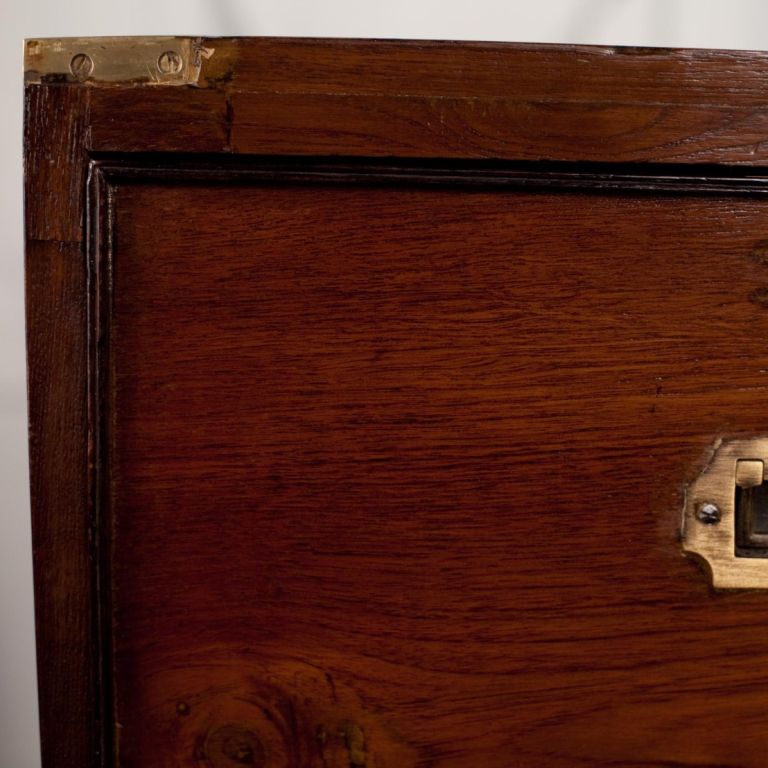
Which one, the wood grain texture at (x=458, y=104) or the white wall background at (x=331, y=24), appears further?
the white wall background at (x=331, y=24)

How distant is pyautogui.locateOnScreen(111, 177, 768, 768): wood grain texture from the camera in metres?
0.42

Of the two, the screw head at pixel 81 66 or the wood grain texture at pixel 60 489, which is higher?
the screw head at pixel 81 66

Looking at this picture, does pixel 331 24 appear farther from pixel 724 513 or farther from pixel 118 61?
pixel 724 513

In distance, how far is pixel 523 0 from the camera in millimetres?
726

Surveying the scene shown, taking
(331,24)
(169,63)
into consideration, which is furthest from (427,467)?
(331,24)

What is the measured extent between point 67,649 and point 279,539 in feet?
0.49

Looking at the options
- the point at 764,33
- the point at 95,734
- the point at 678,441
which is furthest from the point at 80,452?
the point at 764,33

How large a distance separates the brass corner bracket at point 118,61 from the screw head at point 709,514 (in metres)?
0.41

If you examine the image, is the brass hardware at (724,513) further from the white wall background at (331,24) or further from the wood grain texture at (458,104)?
the white wall background at (331,24)

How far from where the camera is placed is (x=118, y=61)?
0.41 m

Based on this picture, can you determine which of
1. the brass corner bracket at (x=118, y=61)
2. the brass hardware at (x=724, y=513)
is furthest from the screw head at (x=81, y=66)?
the brass hardware at (x=724, y=513)

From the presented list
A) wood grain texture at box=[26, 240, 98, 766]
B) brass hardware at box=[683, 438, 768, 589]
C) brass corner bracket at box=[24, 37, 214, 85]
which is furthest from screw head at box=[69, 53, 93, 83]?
brass hardware at box=[683, 438, 768, 589]

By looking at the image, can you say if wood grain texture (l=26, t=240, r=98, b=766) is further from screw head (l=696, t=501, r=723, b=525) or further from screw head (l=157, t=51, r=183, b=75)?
screw head (l=696, t=501, r=723, b=525)

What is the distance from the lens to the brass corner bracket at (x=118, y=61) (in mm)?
411
